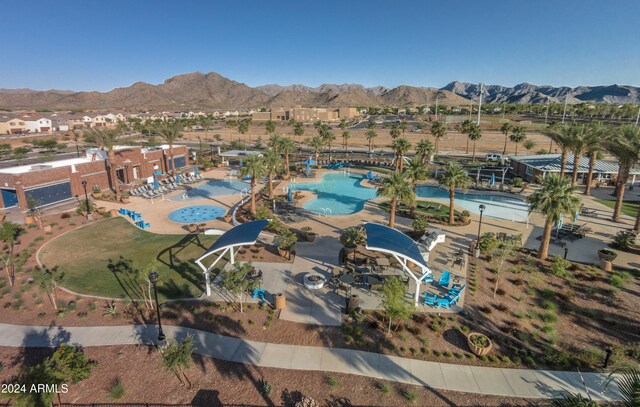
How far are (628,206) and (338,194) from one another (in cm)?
3025

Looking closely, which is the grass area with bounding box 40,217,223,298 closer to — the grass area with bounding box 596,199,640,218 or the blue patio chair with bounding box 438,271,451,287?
the blue patio chair with bounding box 438,271,451,287

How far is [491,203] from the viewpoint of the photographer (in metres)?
36.4

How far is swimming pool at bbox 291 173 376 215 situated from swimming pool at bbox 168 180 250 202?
24.5 feet

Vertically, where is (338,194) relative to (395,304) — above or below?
below

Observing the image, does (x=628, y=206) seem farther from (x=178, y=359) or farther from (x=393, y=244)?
(x=178, y=359)

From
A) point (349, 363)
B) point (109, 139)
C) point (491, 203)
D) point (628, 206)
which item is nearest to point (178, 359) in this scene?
point (349, 363)

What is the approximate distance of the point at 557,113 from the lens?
458ft

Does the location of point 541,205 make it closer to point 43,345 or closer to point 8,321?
point 43,345

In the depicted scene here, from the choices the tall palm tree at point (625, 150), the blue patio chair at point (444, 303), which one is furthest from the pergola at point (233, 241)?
the tall palm tree at point (625, 150)

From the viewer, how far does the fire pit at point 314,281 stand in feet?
62.5

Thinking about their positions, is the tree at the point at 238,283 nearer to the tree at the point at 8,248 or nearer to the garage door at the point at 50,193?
the tree at the point at 8,248

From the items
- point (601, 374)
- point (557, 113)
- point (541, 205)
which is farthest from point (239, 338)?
point (557, 113)

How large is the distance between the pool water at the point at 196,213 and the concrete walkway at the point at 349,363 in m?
16.6

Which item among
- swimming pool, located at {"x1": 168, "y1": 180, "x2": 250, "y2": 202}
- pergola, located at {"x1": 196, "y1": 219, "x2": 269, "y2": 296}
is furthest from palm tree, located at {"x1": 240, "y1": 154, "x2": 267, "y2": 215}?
swimming pool, located at {"x1": 168, "y1": 180, "x2": 250, "y2": 202}
